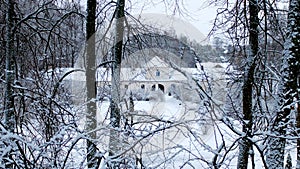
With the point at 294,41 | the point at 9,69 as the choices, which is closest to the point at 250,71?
the point at 294,41

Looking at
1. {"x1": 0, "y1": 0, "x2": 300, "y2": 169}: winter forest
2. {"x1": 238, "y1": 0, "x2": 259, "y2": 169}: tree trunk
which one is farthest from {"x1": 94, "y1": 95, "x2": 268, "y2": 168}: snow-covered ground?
{"x1": 238, "y1": 0, "x2": 259, "y2": 169}: tree trunk

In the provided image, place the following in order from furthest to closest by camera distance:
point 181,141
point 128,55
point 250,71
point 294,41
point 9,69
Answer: point 128,55 → point 250,71 → point 9,69 → point 294,41 → point 181,141

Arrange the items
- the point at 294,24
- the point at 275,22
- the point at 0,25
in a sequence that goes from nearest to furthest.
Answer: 1. the point at 294,24
2. the point at 275,22
3. the point at 0,25

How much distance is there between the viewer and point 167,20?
5.11 m

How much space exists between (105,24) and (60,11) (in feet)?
2.48

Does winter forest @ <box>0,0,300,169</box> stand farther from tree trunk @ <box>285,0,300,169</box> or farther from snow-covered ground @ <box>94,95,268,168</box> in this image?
snow-covered ground @ <box>94,95,268,168</box>

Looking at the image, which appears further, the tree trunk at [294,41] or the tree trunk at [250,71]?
the tree trunk at [250,71]

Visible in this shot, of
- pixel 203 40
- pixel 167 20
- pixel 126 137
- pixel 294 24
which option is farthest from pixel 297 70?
pixel 126 137

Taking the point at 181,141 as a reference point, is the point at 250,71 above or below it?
above

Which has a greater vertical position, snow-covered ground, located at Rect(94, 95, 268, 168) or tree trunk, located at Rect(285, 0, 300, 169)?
tree trunk, located at Rect(285, 0, 300, 169)

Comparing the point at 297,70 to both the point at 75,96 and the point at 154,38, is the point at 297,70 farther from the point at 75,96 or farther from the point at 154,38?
the point at 75,96

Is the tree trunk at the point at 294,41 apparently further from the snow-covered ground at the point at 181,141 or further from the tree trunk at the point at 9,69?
the tree trunk at the point at 9,69

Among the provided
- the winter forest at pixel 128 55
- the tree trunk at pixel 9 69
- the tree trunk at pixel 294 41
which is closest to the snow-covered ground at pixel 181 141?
the winter forest at pixel 128 55

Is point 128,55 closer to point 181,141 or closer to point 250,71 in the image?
point 250,71
